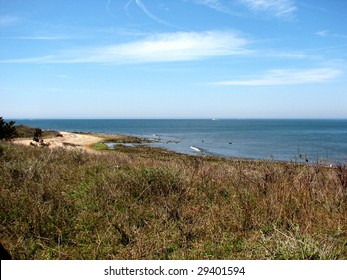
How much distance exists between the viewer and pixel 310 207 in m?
5.69

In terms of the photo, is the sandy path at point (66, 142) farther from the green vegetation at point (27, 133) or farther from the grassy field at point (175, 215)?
the grassy field at point (175, 215)

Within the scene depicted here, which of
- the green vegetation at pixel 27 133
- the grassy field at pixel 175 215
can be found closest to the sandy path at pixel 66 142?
the green vegetation at pixel 27 133

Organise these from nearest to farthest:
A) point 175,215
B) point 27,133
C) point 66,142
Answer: point 175,215 → point 66,142 → point 27,133

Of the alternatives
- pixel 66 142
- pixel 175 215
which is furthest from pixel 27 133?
pixel 175 215

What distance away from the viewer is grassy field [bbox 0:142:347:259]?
434cm

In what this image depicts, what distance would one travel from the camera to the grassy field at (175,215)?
14.2ft

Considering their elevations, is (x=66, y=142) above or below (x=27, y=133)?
below

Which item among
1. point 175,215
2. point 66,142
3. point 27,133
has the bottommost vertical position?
point 66,142

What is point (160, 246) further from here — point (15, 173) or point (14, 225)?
point (15, 173)

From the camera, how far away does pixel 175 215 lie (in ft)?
18.7

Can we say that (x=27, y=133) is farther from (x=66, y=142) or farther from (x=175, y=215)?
(x=175, y=215)

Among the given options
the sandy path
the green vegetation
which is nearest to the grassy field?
the sandy path

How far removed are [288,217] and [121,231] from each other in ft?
9.58

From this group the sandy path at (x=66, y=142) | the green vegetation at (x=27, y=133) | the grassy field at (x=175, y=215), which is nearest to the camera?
the grassy field at (x=175, y=215)
